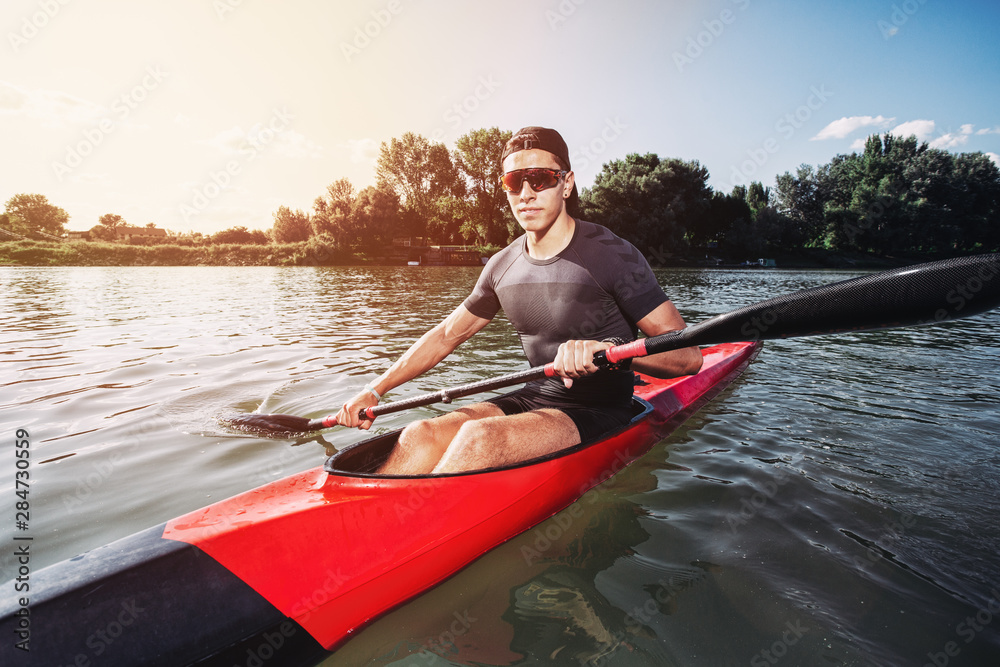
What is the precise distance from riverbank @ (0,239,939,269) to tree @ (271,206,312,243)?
34.7 ft

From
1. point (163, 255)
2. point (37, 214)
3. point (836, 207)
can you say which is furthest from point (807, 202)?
point (37, 214)

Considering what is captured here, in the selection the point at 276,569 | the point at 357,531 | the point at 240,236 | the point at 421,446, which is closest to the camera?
the point at 276,569

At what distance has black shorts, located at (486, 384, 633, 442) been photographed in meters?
3.17

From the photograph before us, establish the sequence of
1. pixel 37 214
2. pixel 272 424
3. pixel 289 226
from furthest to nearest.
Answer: pixel 37 214
pixel 289 226
pixel 272 424

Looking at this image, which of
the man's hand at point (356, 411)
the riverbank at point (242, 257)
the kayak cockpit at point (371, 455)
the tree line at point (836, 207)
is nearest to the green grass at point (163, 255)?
the riverbank at point (242, 257)

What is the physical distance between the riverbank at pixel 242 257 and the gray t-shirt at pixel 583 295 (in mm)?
42123

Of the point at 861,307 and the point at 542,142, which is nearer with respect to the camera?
the point at 861,307

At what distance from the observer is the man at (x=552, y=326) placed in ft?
9.08

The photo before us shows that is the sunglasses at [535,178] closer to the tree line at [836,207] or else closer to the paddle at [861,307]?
the paddle at [861,307]

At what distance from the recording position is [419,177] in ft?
190

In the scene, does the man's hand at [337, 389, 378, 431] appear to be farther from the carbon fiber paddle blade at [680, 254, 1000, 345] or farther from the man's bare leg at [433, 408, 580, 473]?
the carbon fiber paddle blade at [680, 254, 1000, 345]

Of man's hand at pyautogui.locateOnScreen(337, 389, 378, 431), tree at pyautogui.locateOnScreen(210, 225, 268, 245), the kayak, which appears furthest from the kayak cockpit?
tree at pyautogui.locateOnScreen(210, 225, 268, 245)

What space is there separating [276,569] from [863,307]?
277 centimetres

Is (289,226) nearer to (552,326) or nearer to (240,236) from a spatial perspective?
(240,236)
